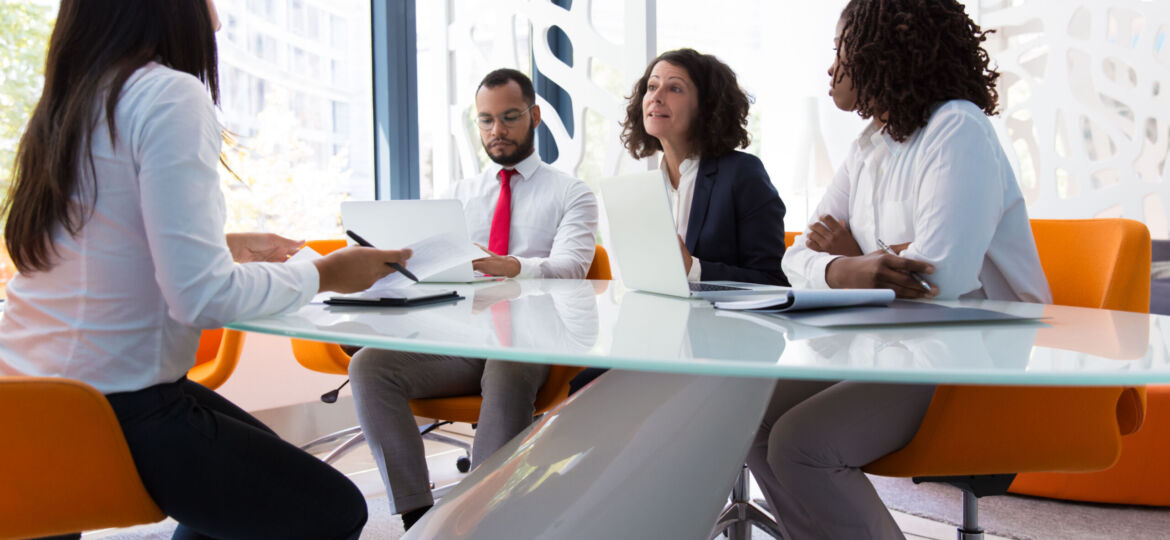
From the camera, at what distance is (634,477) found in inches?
49.0

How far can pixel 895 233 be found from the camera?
1795 mm

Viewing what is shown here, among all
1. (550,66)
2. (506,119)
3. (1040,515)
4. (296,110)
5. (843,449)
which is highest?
(550,66)

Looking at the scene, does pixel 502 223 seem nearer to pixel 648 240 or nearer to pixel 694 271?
pixel 694 271

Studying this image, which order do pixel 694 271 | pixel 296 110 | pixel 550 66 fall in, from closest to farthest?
pixel 694 271 < pixel 550 66 < pixel 296 110

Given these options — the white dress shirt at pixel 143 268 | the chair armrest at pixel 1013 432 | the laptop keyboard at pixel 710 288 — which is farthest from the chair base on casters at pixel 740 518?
the white dress shirt at pixel 143 268

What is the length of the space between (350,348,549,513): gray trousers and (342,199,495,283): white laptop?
0.29 metres

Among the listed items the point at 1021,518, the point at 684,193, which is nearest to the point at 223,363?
the point at 684,193

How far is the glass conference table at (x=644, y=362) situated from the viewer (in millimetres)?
926

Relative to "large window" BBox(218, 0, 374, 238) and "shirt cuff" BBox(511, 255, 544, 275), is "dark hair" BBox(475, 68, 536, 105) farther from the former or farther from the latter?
"large window" BBox(218, 0, 374, 238)

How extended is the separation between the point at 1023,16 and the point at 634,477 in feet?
9.39

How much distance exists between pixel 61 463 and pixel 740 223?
5.85 ft

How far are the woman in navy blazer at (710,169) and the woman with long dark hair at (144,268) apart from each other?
1203 millimetres

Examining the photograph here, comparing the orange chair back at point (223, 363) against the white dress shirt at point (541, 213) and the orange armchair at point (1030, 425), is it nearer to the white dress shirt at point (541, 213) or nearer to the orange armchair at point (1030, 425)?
the white dress shirt at point (541, 213)

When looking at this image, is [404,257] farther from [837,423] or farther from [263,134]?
[263,134]
